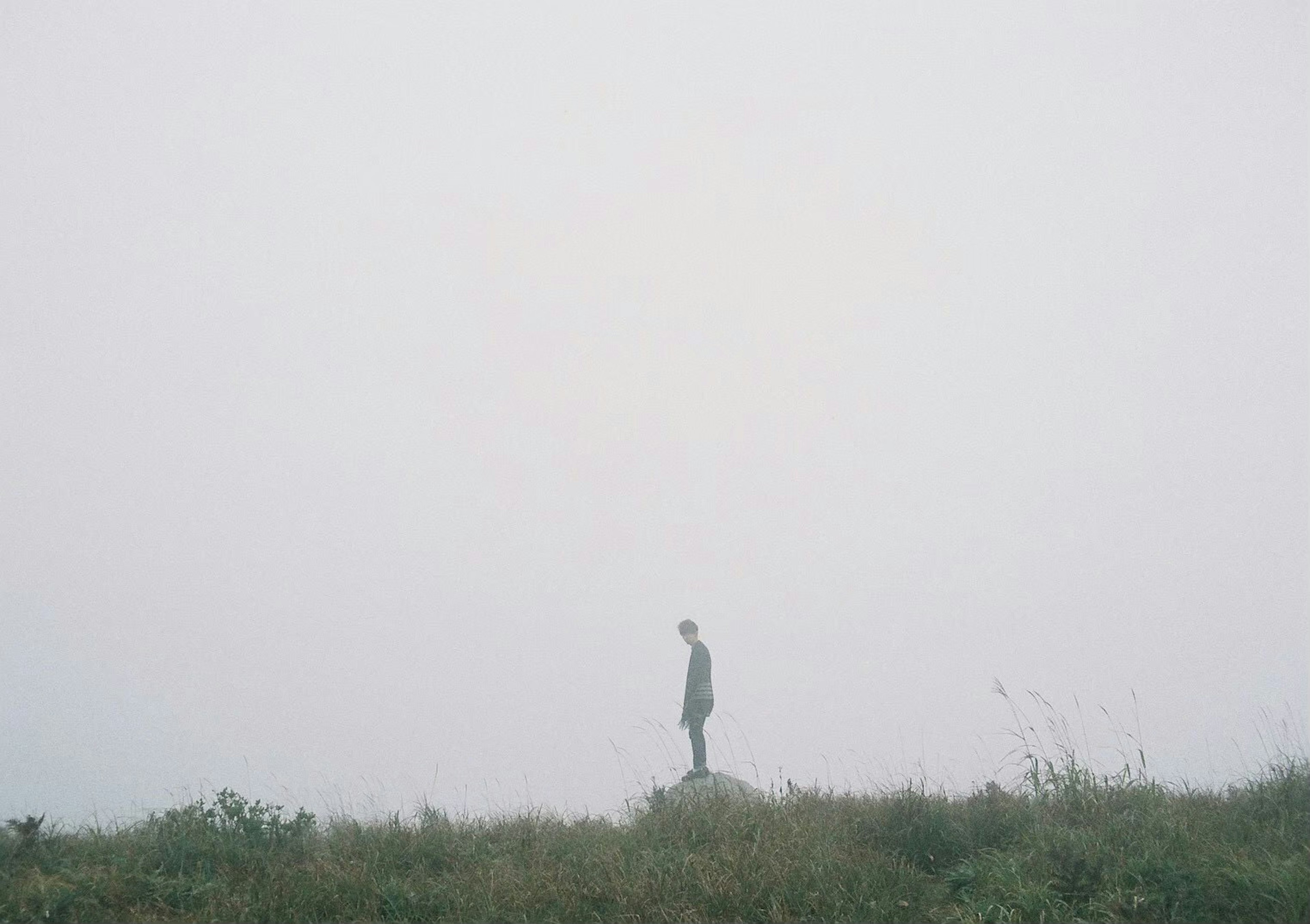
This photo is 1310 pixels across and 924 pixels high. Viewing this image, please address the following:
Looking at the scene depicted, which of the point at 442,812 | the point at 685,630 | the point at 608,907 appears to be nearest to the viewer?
the point at 608,907

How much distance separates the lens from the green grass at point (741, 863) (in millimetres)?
5301

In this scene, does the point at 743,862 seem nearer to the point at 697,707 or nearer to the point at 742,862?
the point at 742,862

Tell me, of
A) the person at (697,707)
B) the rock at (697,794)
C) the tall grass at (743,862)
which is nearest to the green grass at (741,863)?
the tall grass at (743,862)

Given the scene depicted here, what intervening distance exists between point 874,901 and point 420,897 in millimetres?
3016

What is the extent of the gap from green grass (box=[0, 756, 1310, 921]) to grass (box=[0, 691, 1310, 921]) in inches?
0.7

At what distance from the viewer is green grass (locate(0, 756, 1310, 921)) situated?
17.4 ft

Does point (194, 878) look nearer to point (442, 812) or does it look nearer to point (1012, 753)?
point (442, 812)

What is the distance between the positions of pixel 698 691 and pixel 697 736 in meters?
0.65

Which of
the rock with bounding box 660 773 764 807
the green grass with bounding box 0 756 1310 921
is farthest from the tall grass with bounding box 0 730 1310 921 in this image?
the rock with bounding box 660 773 764 807

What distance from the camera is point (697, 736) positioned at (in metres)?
12.4

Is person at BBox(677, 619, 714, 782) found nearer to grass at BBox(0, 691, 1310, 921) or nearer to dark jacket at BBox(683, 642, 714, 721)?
dark jacket at BBox(683, 642, 714, 721)

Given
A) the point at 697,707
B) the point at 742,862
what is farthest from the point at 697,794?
the point at 697,707

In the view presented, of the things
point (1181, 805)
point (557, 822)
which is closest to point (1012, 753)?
point (1181, 805)

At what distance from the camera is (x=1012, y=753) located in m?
7.95
